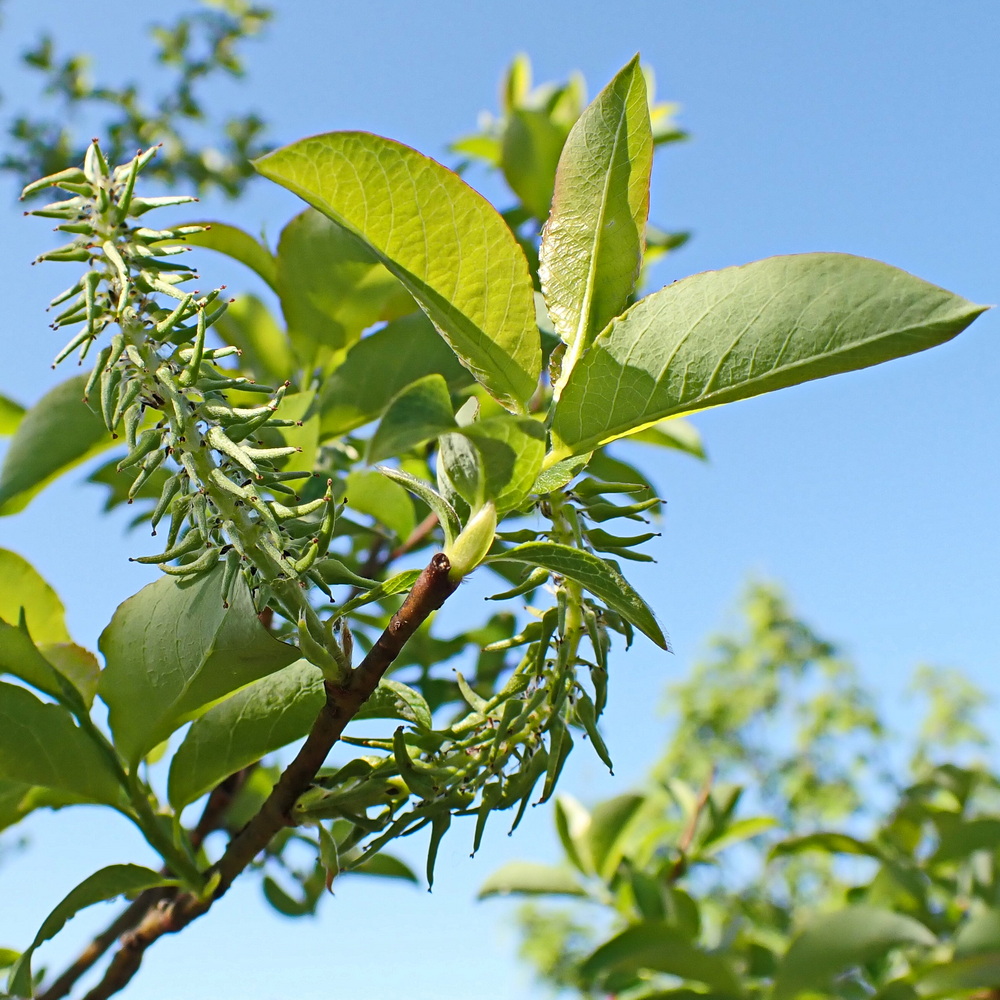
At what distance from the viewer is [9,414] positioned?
3.53 feet

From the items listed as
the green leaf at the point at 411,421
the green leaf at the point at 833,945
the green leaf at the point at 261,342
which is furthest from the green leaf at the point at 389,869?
the green leaf at the point at 411,421

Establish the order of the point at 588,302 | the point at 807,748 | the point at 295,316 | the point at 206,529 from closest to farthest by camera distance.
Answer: the point at 206,529, the point at 588,302, the point at 295,316, the point at 807,748

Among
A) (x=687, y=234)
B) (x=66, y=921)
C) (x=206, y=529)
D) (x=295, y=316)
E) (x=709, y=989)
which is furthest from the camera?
(x=687, y=234)

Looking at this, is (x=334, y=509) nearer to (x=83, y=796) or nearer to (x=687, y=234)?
(x=83, y=796)

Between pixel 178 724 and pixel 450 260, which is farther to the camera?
pixel 178 724

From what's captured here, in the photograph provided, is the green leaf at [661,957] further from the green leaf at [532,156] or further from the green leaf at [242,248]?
the green leaf at [532,156]

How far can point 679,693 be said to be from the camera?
15289 mm

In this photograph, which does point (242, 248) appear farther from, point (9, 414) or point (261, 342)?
point (9, 414)

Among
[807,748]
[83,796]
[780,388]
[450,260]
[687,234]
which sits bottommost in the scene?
[807,748]

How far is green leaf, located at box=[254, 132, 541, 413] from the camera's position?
0.53 m

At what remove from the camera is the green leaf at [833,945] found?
4.37ft

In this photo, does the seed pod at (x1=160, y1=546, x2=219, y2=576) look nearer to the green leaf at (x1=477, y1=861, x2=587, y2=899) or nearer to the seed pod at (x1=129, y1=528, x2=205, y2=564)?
the seed pod at (x1=129, y1=528, x2=205, y2=564)

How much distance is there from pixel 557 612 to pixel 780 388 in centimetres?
18

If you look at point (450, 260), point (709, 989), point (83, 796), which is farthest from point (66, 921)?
point (709, 989)
